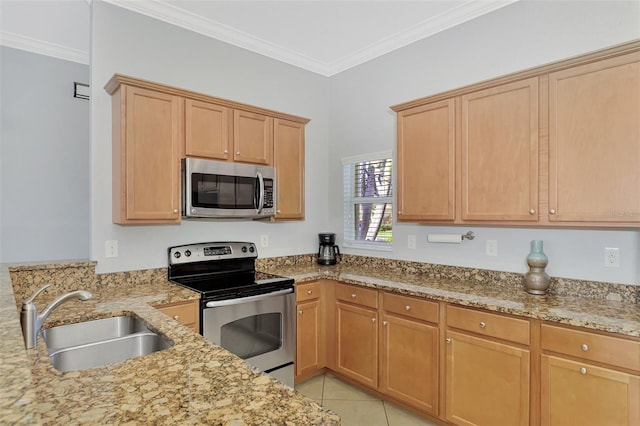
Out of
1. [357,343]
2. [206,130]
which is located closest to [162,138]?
[206,130]

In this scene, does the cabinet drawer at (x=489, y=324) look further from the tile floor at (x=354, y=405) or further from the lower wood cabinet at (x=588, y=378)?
the tile floor at (x=354, y=405)

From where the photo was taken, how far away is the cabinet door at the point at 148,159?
2486mm

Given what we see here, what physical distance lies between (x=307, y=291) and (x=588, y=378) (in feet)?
6.27

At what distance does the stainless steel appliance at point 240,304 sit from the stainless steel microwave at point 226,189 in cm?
40

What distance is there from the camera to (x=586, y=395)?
1808mm

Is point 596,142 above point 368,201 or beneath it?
above

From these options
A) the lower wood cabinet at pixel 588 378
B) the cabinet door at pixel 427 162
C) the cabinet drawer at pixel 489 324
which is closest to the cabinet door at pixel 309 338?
the cabinet door at pixel 427 162

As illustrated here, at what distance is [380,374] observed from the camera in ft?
9.14

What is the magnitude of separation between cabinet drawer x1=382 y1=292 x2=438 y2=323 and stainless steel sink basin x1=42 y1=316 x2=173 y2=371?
1.63 metres

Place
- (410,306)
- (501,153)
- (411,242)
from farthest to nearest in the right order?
(411,242), (410,306), (501,153)

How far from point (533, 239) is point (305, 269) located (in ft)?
6.07

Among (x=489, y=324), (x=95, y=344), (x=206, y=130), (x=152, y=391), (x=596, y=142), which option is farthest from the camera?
(x=206, y=130)

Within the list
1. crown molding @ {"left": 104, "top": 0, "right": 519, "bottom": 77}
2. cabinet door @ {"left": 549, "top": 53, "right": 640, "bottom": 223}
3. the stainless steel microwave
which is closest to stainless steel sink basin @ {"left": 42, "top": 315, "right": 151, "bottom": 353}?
the stainless steel microwave

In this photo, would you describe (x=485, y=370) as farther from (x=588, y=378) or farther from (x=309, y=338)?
(x=309, y=338)
